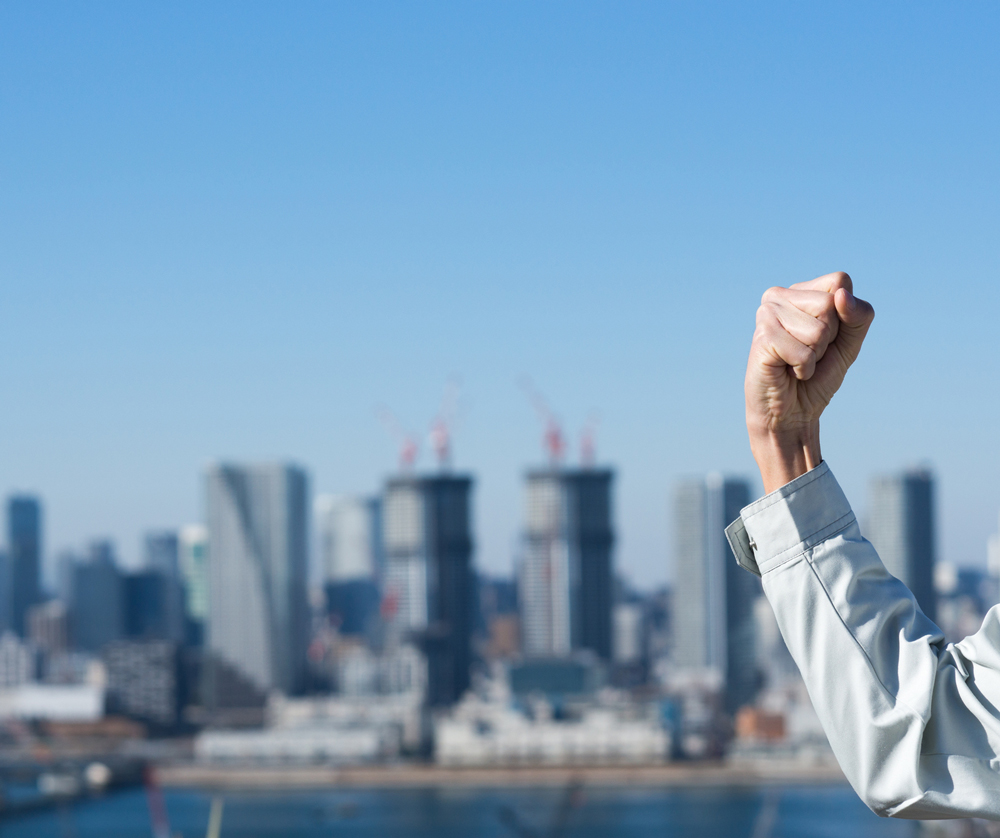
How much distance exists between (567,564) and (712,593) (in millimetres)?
2857

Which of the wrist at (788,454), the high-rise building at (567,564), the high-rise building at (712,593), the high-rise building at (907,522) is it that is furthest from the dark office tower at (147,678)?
the wrist at (788,454)

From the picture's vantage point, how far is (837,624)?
0.90ft

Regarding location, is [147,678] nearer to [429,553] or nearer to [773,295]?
[429,553]

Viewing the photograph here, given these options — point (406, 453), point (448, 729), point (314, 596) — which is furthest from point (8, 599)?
point (448, 729)

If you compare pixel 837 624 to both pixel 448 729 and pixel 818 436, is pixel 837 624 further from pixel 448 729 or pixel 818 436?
pixel 448 729

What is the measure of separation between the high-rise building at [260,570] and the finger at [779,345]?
78.5ft

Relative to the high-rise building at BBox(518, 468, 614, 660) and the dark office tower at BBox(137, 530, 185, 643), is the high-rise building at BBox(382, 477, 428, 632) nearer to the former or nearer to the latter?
the high-rise building at BBox(518, 468, 614, 660)

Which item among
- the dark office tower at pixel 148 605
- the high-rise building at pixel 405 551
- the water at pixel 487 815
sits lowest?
the water at pixel 487 815

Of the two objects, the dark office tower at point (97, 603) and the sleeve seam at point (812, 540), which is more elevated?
the sleeve seam at point (812, 540)

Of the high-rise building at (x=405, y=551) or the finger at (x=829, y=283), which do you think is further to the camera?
the high-rise building at (x=405, y=551)

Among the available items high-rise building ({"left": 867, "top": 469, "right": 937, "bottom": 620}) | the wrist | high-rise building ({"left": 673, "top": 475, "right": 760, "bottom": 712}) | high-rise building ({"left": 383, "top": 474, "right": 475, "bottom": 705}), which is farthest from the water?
high-rise building ({"left": 867, "top": 469, "right": 937, "bottom": 620})

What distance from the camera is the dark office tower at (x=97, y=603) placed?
30359 millimetres

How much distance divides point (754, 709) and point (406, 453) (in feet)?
33.3

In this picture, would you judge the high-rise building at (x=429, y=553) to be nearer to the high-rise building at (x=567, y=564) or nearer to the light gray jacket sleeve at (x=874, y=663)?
the high-rise building at (x=567, y=564)
